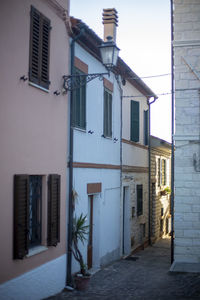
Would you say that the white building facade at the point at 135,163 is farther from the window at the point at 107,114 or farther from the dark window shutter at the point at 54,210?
the dark window shutter at the point at 54,210

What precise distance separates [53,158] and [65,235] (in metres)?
1.76

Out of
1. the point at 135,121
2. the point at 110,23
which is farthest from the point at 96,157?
the point at 135,121

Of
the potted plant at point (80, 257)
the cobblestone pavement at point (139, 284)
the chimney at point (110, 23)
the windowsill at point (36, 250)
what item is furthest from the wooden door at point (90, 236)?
the chimney at point (110, 23)

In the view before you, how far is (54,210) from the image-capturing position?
858cm

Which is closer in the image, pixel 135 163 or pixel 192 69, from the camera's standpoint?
pixel 192 69

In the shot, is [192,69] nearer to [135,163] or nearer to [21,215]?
[135,163]

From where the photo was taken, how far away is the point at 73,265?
32.1 feet

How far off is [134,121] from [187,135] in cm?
441

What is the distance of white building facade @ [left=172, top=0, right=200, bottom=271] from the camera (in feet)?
38.1

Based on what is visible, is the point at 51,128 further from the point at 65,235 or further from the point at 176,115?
the point at 176,115

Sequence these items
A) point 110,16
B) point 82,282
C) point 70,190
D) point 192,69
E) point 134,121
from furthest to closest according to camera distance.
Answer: point 134,121, point 110,16, point 192,69, point 70,190, point 82,282

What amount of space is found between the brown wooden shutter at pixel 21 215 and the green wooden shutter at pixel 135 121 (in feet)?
29.2

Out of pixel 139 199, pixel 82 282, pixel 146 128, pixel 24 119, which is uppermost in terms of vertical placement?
pixel 146 128

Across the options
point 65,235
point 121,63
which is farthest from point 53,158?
point 121,63
